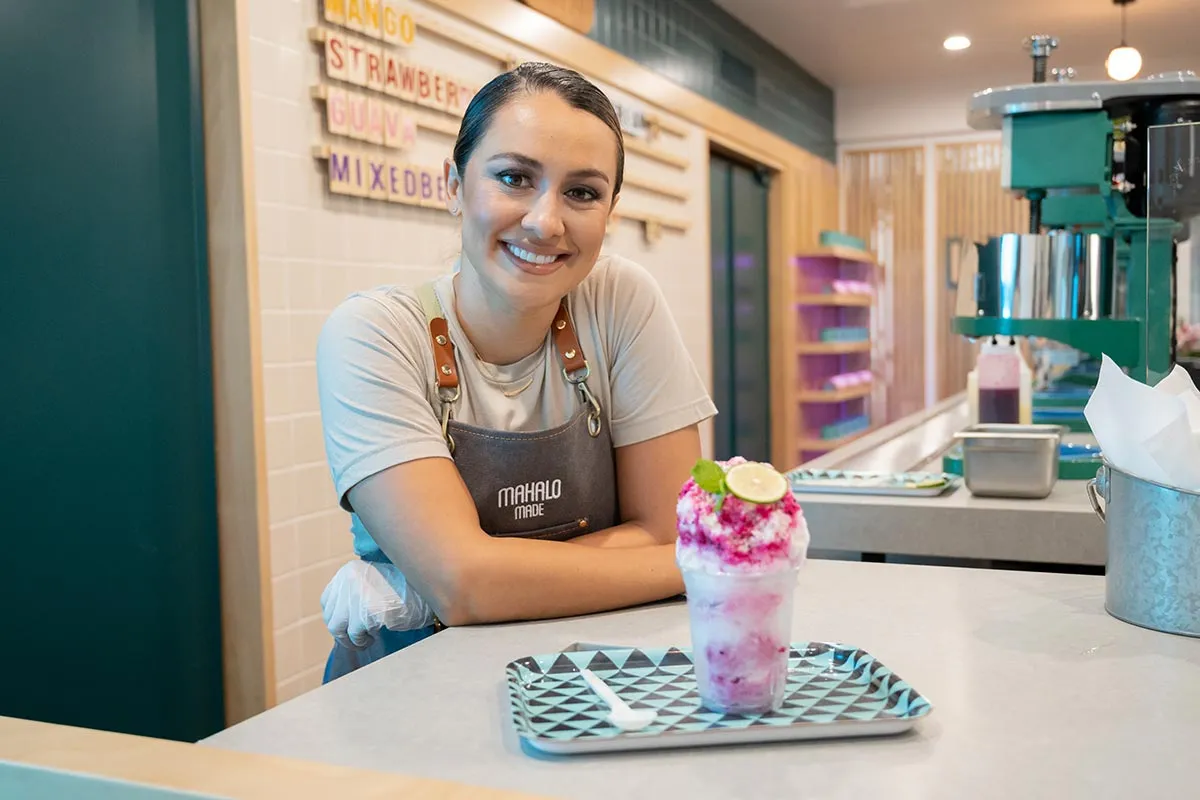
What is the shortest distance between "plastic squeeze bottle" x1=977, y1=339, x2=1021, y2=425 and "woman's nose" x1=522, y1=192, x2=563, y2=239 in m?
1.70

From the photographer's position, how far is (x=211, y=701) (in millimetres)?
2809

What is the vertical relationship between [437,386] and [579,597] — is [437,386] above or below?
above

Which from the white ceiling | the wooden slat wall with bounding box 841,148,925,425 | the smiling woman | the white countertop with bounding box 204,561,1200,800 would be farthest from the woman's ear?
the wooden slat wall with bounding box 841,148,925,425

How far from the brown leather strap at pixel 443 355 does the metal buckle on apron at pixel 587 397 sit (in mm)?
171

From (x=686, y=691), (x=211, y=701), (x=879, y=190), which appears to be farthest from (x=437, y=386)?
(x=879, y=190)

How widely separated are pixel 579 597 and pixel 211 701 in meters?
1.83

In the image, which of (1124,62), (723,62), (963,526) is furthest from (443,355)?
(1124,62)

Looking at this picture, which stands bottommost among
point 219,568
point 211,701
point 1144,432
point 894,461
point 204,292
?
point 211,701

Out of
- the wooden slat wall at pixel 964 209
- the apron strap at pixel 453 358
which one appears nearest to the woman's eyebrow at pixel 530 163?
the apron strap at pixel 453 358

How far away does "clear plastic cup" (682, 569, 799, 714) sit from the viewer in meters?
0.93

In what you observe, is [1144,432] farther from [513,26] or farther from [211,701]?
[513,26]

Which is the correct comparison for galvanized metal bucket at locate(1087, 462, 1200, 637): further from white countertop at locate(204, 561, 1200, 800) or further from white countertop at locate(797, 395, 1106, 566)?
white countertop at locate(797, 395, 1106, 566)

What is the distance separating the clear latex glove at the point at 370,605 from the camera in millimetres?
1422

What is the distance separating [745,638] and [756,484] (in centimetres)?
13
